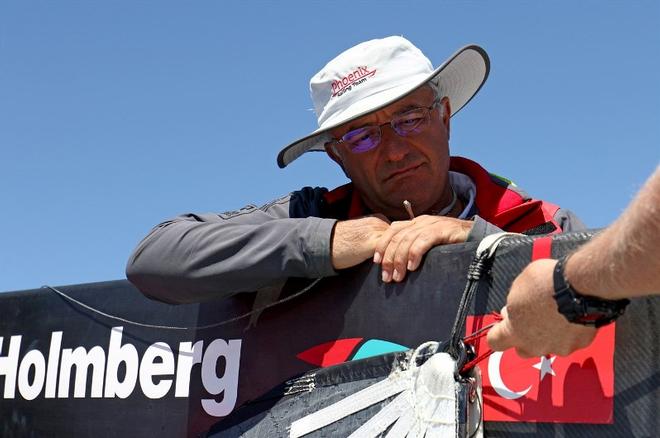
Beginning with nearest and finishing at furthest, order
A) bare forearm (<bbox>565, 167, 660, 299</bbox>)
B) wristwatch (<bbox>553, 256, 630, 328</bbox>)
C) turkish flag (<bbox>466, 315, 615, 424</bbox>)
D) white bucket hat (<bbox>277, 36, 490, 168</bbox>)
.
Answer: bare forearm (<bbox>565, 167, 660, 299</bbox>) → wristwatch (<bbox>553, 256, 630, 328</bbox>) → turkish flag (<bbox>466, 315, 615, 424</bbox>) → white bucket hat (<bbox>277, 36, 490, 168</bbox>)

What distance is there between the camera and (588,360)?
5.98ft

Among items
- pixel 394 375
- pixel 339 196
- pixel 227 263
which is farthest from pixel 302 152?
pixel 394 375

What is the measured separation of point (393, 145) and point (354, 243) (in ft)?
2.57

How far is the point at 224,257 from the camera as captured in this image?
238 cm

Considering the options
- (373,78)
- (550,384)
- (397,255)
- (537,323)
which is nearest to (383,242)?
(397,255)

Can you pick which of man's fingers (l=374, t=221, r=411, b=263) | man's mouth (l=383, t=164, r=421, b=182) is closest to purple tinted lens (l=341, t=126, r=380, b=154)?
man's mouth (l=383, t=164, r=421, b=182)

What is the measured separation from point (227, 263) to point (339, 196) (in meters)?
0.82

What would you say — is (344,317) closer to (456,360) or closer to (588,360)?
(456,360)

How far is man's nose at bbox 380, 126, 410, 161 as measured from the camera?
2973 millimetres

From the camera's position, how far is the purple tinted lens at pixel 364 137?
2.98 m

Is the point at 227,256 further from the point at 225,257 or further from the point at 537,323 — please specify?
the point at 537,323

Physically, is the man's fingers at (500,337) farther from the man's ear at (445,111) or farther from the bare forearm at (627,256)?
the man's ear at (445,111)

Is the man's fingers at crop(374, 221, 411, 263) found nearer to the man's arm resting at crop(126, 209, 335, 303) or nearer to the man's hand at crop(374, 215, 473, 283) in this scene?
the man's hand at crop(374, 215, 473, 283)

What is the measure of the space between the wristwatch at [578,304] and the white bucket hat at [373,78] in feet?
4.78
